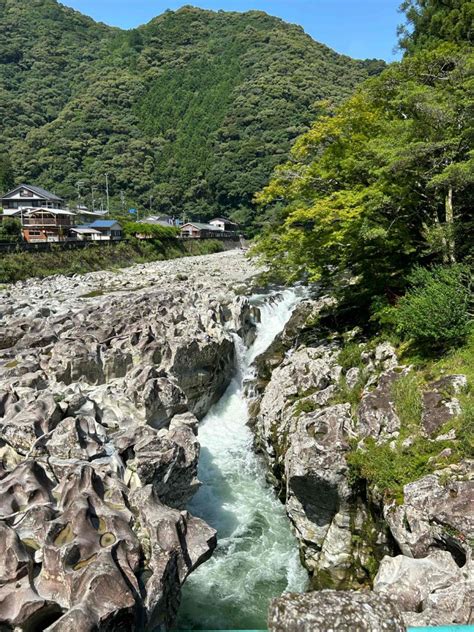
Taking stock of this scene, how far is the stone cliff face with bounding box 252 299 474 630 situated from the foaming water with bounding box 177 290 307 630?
2.70 ft

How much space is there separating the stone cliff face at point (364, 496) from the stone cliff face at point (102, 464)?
3.03 m

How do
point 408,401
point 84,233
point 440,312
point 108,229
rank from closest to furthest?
point 408,401, point 440,312, point 84,233, point 108,229

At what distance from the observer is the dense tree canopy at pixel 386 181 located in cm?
1489

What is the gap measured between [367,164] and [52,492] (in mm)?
14367

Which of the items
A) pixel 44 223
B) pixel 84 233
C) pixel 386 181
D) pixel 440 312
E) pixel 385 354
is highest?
pixel 386 181

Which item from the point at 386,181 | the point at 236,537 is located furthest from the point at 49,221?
the point at 236,537

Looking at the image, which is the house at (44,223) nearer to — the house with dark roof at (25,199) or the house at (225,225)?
the house with dark roof at (25,199)

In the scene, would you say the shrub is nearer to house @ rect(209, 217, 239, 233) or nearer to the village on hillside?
the village on hillside

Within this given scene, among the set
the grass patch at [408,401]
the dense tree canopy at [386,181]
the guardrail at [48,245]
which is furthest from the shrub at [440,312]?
the guardrail at [48,245]

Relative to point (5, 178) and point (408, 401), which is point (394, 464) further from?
point (5, 178)

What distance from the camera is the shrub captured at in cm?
1359

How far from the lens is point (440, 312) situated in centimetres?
1359

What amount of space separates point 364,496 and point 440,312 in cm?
599

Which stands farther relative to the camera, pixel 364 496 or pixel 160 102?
pixel 160 102
